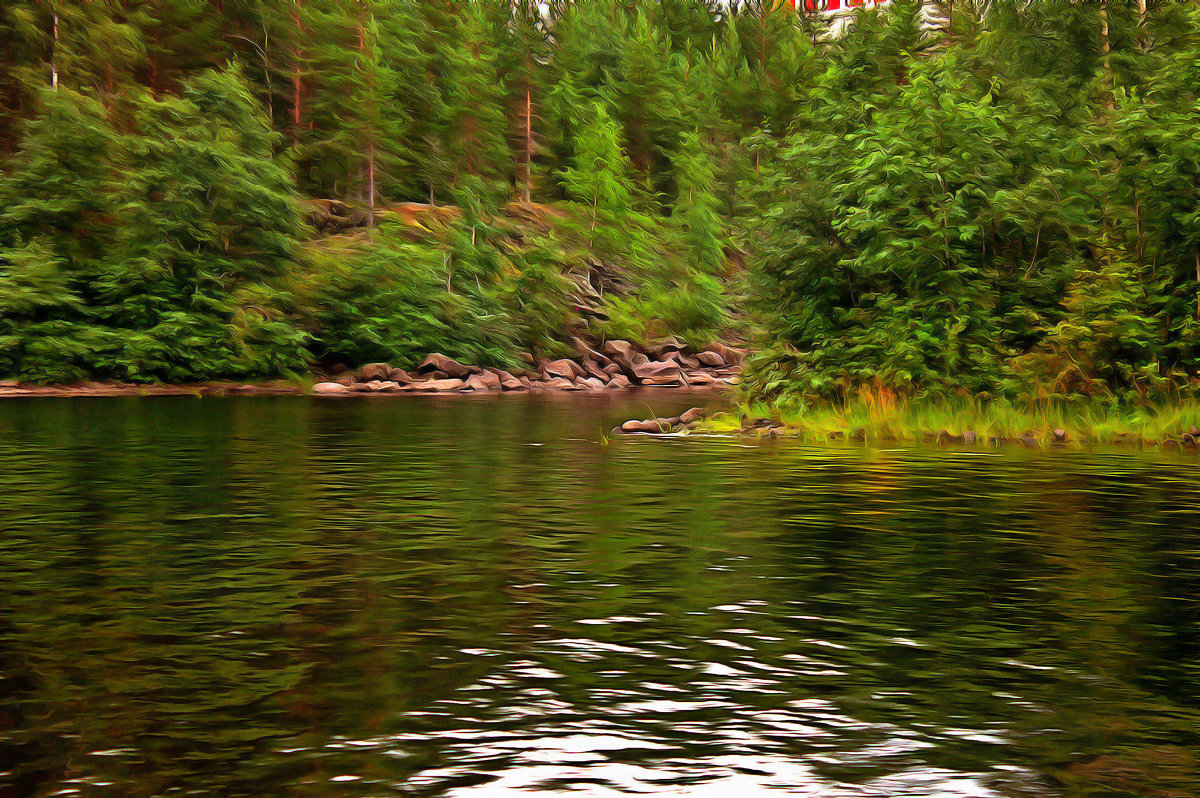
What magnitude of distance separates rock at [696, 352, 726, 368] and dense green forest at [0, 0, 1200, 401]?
113 inches

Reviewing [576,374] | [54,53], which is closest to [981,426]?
[576,374]

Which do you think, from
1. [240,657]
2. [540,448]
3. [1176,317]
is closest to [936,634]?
[240,657]

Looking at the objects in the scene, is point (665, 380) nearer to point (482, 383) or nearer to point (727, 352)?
point (727, 352)

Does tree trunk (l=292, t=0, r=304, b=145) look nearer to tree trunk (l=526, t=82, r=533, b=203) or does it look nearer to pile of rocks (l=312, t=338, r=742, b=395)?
tree trunk (l=526, t=82, r=533, b=203)

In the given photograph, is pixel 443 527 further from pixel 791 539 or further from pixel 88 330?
pixel 88 330

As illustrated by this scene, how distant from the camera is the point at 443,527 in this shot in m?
17.2

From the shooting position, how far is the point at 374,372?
6725 centimetres

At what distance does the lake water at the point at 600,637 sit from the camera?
24.0 feet

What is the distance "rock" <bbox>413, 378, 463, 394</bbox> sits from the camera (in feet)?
218

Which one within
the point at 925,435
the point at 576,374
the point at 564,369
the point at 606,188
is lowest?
the point at 925,435

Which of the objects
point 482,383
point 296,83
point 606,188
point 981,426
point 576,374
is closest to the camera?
point 981,426

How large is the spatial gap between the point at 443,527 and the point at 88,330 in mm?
48880

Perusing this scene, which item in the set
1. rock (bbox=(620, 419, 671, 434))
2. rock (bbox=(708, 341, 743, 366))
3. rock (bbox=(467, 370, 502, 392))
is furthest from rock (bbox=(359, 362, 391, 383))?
rock (bbox=(620, 419, 671, 434))

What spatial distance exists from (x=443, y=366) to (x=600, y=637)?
A: 60087 mm
